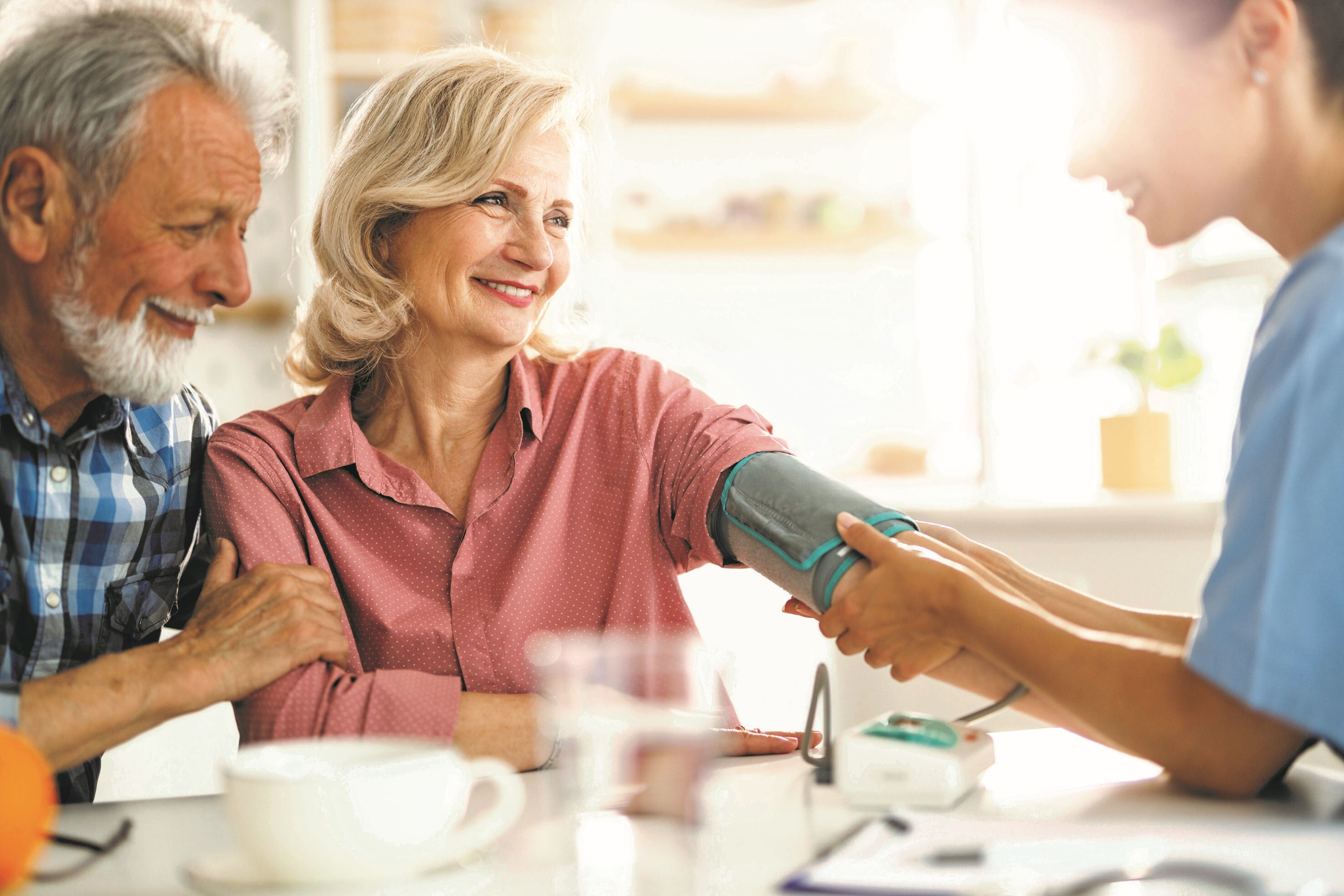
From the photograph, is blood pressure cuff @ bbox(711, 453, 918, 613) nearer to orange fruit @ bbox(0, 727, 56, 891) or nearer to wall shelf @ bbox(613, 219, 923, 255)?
orange fruit @ bbox(0, 727, 56, 891)

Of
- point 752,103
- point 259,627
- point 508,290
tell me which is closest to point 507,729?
point 259,627

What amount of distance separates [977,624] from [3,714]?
2.56 feet

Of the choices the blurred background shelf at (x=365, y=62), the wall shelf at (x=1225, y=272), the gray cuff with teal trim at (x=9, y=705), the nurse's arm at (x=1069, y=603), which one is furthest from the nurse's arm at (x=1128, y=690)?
the blurred background shelf at (x=365, y=62)

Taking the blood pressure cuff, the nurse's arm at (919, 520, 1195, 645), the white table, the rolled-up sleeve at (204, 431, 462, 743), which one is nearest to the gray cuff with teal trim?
the white table

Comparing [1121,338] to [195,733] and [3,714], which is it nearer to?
[195,733]

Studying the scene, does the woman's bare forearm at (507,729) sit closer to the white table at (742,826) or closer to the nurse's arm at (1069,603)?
the white table at (742,826)

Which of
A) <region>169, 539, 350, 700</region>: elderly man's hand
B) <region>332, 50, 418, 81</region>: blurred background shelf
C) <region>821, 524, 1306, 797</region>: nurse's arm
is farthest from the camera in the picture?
<region>332, 50, 418, 81</region>: blurred background shelf

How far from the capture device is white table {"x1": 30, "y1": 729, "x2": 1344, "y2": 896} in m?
0.69

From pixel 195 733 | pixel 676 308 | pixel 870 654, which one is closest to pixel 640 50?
pixel 676 308

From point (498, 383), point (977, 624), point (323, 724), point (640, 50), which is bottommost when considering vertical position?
point (323, 724)

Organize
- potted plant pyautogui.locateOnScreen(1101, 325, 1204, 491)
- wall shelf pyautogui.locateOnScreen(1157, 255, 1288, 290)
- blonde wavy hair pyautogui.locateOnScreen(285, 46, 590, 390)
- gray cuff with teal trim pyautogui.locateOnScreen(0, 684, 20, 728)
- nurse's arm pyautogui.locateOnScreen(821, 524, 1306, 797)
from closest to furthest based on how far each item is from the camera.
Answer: nurse's arm pyautogui.locateOnScreen(821, 524, 1306, 797) < gray cuff with teal trim pyautogui.locateOnScreen(0, 684, 20, 728) < blonde wavy hair pyautogui.locateOnScreen(285, 46, 590, 390) < wall shelf pyautogui.locateOnScreen(1157, 255, 1288, 290) < potted plant pyautogui.locateOnScreen(1101, 325, 1204, 491)

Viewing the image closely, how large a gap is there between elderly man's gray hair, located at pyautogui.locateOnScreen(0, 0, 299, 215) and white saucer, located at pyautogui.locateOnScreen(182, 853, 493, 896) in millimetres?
744

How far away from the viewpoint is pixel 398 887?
2.21 ft

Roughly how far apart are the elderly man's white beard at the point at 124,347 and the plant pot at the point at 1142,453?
7.53 ft
